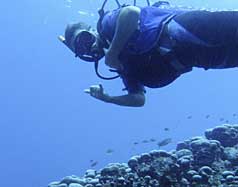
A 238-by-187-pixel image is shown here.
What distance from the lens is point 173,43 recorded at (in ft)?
15.7

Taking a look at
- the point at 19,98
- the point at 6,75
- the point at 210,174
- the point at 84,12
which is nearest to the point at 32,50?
the point at 6,75

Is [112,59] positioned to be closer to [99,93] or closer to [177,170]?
[99,93]

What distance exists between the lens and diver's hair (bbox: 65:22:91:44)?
5.33 m

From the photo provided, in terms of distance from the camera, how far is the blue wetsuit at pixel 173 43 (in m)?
4.57

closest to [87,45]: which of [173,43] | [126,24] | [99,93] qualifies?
[99,93]

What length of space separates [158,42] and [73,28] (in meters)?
1.15

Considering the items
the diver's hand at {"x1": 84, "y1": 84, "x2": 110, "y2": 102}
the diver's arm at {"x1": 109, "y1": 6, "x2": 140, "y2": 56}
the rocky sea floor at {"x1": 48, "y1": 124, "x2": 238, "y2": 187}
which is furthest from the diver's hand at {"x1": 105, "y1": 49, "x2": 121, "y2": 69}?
the rocky sea floor at {"x1": 48, "y1": 124, "x2": 238, "y2": 187}

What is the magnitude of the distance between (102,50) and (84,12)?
44.6 meters

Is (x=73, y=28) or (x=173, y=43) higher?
(x=73, y=28)

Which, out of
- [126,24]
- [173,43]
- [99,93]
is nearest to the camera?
[126,24]

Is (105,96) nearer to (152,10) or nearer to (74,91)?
(152,10)

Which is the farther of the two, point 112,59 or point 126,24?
point 112,59

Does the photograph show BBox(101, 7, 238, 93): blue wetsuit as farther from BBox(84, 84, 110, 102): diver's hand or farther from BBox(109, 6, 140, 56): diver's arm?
BBox(84, 84, 110, 102): diver's hand

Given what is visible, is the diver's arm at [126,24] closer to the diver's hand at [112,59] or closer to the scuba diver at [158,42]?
the scuba diver at [158,42]
